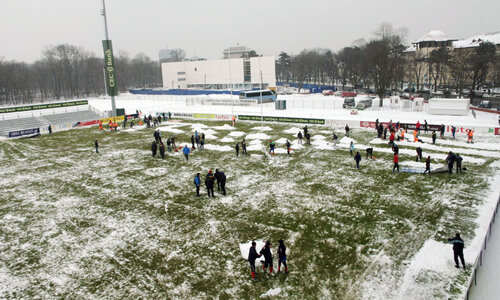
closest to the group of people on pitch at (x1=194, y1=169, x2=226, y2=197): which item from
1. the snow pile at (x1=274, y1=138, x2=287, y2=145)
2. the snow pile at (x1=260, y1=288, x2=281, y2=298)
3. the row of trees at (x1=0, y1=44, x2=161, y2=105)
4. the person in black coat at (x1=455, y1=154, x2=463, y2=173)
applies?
the snow pile at (x1=260, y1=288, x2=281, y2=298)

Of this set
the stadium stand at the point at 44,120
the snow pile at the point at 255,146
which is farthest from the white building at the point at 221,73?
the snow pile at the point at 255,146

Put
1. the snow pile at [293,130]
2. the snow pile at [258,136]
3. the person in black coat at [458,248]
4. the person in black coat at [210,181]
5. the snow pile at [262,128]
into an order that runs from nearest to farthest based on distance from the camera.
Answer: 1. the person in black coat at [458,248]
2. the person in black coat at [210,181]
3. the snow pile at [258,136]
4. the snow pile at [293,130]
5. the snow pile at [262,128]

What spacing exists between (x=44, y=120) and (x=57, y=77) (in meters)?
87.0

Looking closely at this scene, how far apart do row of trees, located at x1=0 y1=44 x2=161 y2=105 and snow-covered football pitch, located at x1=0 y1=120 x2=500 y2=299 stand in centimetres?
8697

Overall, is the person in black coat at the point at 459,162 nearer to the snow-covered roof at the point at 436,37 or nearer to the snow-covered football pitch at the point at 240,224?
the snow-covered football pitch at the point at 240,224

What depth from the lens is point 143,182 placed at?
2153 cm

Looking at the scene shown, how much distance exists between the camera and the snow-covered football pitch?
10.9m

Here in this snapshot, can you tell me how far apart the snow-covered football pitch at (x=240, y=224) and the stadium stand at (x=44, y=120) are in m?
25.1

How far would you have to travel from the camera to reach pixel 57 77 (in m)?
123

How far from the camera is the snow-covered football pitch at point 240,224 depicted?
10938 mm

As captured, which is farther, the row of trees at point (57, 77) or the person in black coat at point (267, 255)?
the row of trees at point (57, 77)

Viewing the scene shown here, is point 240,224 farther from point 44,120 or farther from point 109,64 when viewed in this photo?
point 44,120

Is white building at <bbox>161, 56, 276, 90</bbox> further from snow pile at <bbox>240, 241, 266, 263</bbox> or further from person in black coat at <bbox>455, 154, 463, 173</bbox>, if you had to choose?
snow pile at <bbox>240, 241, 266, 263</bbox>

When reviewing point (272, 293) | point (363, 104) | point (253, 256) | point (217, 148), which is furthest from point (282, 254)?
point (363, 104)
